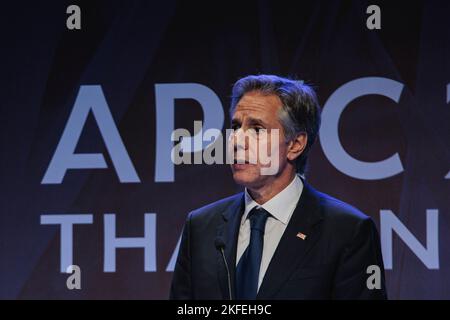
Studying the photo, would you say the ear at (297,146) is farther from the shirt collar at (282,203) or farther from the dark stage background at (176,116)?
the dark stage background at (176,116)

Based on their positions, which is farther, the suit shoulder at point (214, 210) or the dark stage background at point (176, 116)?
the dark stage background at point (176, 116)

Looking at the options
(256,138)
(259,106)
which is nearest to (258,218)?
(256,138)

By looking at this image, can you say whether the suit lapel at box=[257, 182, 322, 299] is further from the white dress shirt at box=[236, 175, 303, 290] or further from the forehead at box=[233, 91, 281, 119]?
the forehead at box=[233, 91, 281, 119]

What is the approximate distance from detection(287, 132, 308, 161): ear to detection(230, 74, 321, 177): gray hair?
2cm

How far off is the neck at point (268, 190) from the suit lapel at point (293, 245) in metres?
0.09

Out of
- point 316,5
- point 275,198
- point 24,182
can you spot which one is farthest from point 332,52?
point 24,182

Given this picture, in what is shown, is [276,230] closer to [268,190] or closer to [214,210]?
[268,190]

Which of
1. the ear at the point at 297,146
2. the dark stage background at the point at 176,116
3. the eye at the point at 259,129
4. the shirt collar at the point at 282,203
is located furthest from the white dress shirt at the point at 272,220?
the dark stage background at the point at 176,116

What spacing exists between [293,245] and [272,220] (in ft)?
0.45

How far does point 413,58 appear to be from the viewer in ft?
11.7

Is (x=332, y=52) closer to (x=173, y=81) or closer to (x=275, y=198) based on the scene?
(x=173, y=81)

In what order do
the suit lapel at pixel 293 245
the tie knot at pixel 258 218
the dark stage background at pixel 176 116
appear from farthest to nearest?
1. the dark stage background at pixel 176 116
2. the tie knot at pixel 258 218
3. the suit lapel at pixel 293 245

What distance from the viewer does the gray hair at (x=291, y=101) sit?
2.32 metres

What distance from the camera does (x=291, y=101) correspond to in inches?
91.5
